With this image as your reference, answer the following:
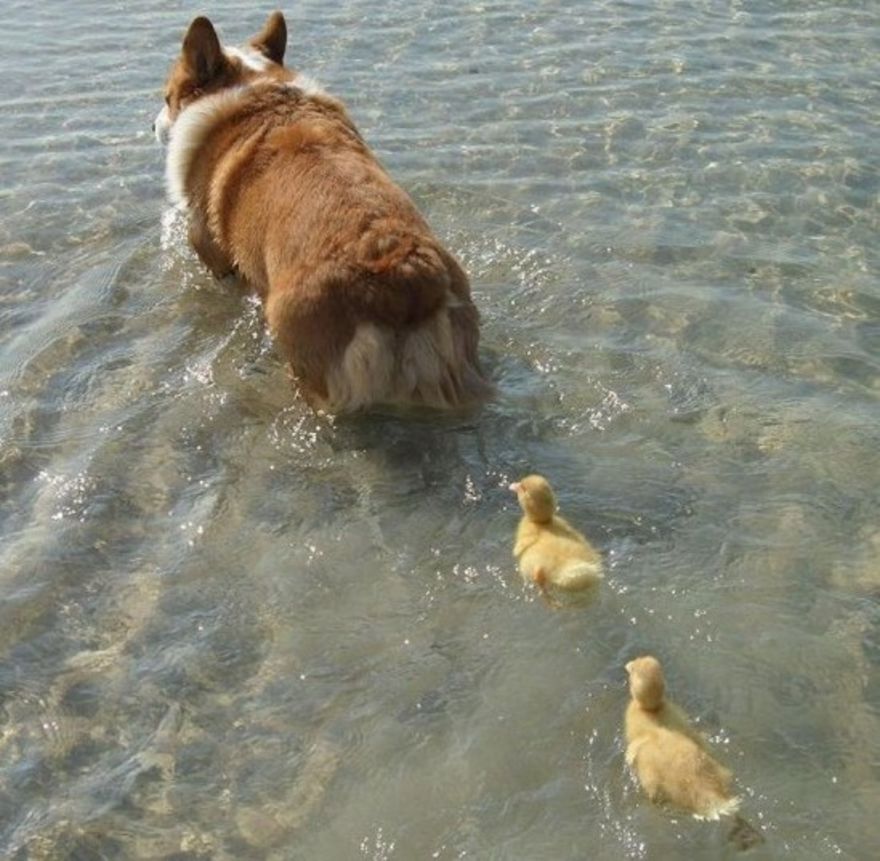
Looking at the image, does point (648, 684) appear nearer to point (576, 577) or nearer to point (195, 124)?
point (576, 577)

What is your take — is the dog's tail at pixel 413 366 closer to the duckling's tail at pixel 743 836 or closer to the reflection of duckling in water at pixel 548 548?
the reflection of duckling in water at pixel 548 548

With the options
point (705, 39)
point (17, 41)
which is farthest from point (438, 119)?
point (17, 41)

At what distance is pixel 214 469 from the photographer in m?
4.46

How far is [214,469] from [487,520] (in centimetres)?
112

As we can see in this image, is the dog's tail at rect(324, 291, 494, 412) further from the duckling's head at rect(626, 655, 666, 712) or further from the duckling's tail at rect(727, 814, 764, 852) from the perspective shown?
the duckling's tail at rect(727, 814, 764, 852)

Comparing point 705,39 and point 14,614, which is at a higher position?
point 705,39

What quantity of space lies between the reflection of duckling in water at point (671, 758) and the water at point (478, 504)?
0.22ft

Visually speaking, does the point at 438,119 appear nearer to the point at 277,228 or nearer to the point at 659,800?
the point at 277,228

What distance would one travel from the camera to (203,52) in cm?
575

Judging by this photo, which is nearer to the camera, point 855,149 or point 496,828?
point 496,828

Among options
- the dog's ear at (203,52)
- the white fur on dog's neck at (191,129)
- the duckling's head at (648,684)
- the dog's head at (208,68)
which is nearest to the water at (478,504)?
the duckling's head at (648,684)

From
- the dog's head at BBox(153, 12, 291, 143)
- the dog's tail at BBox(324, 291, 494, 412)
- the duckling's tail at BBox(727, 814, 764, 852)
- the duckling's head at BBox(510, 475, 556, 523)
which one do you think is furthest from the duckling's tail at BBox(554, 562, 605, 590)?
the dog's head at BBox(153, 12, 291, 143)

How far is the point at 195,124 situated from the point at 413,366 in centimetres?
206

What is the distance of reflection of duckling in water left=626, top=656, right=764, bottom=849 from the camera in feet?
9.50
